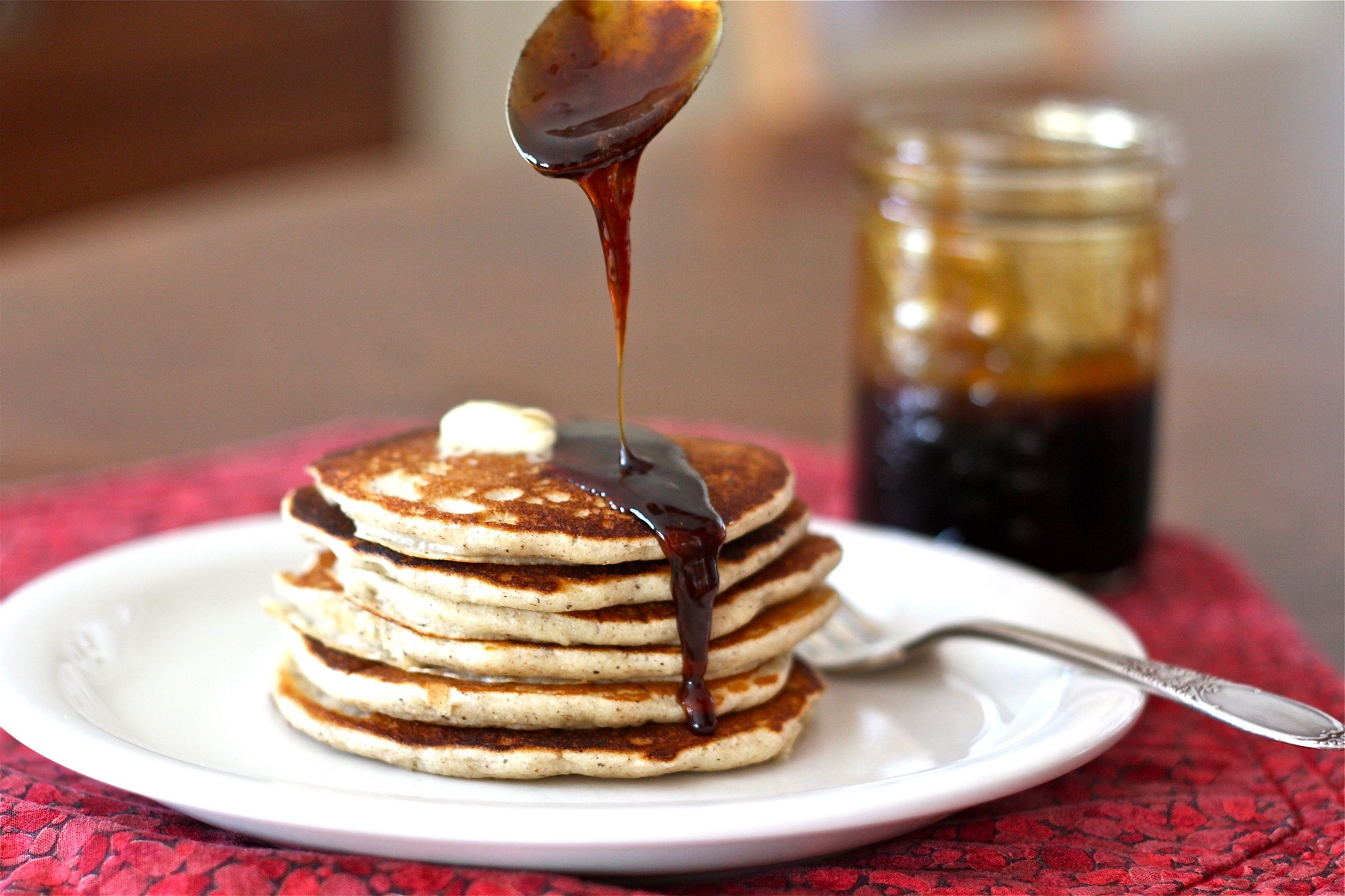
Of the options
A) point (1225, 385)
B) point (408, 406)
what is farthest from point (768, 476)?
point (1225, 385)

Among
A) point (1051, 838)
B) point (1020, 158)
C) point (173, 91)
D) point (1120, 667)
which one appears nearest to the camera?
point (1051, 838)

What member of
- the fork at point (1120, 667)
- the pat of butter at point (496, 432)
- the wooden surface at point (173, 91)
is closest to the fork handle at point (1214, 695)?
the fork at point (1120, 667)

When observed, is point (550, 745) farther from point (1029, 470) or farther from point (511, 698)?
point (1029, 470)

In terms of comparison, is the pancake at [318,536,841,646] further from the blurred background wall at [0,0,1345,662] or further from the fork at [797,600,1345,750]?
the blurred background wall at [0,0,1345,662]

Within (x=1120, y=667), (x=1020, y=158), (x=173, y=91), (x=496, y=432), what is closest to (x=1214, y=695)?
(x=1120, y=667)

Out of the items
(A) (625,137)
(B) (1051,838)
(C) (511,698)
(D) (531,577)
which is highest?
(A) (625,137)

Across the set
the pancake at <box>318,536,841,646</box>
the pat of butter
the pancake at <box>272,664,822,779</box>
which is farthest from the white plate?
the pat of butter

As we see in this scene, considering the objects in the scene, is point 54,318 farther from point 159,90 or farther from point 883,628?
point 159,90

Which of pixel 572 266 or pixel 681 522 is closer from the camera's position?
pixel 681 522
